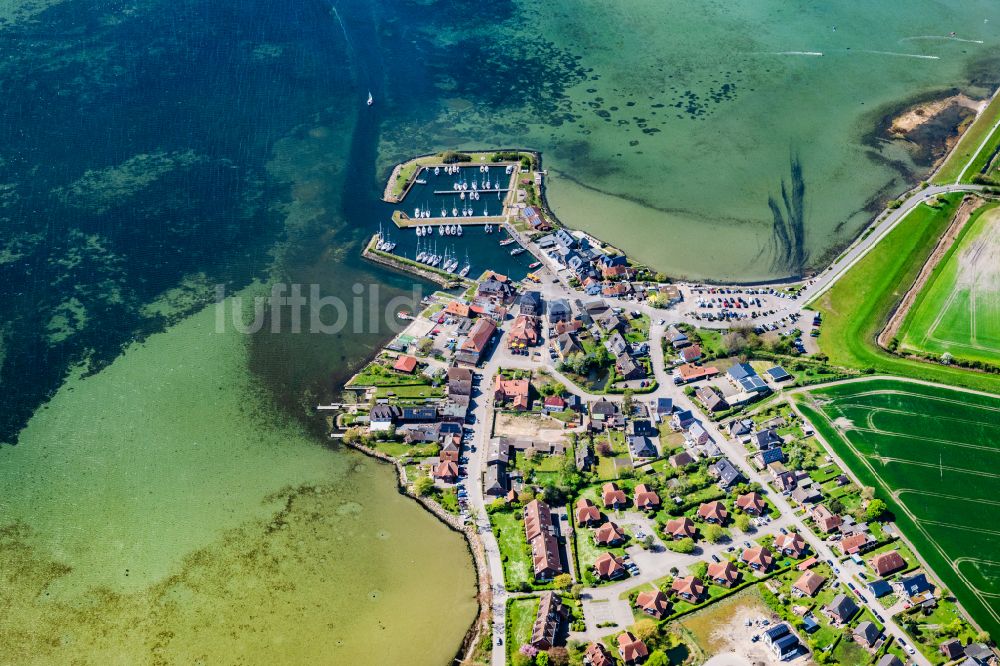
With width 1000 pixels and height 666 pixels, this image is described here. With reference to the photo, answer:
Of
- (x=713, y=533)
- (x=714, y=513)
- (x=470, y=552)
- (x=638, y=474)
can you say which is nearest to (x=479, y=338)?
(x=638, y=474)

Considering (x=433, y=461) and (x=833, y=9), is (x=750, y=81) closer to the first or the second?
(x=833, y=9)

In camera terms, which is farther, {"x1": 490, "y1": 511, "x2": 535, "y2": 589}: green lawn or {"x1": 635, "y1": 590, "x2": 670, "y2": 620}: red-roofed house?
{"x1": 490, "y1": 511, "x2": 535, "y2": 589}: green lawn

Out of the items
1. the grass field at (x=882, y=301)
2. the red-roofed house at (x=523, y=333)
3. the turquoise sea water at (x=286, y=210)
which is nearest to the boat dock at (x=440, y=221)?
the turquoise sea water at (x=286, y=210)

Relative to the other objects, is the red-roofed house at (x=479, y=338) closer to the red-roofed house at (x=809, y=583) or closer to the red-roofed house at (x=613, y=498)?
the red-roofed house at (x=613, y=498)

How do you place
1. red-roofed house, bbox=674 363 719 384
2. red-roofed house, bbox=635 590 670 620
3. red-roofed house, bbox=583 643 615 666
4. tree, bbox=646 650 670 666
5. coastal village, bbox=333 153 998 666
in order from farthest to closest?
1. red-roofed house, bbox=674 363 719 384
2. red-roofed house, bbox=635 590 670 620
3. coastal village, bbox=333 153 998 666
4. red-roofed house, bbox=583 643 615 666
5. tree, bbox=646 650 670 666

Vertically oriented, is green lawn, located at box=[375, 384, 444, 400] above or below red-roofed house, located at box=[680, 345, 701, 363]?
below

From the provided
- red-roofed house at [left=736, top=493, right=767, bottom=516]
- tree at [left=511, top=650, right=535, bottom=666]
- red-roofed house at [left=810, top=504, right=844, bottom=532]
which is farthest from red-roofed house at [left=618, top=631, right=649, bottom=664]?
red-roofed house at [left=810, top=504, right=844, bottom=532]

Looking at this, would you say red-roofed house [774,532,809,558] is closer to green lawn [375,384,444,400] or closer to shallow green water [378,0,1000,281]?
green lawn [375,384,444,400]
